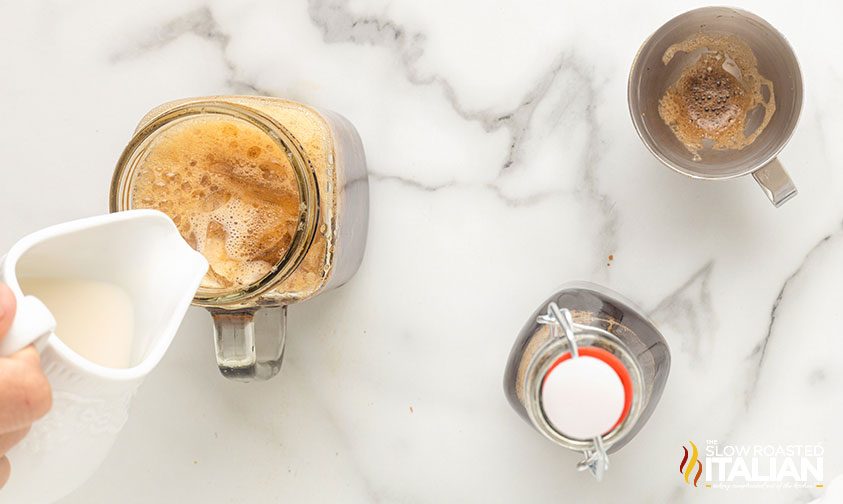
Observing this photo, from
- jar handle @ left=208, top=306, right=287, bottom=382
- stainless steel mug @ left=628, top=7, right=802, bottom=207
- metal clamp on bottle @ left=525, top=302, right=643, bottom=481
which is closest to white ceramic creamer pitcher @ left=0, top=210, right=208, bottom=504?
jar handle @ left=208, top=306, right=287, bottom=382

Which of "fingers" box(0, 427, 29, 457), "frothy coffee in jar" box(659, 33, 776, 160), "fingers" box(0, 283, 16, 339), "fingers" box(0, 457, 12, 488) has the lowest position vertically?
"fingers" box(0, 457, 12, 488)

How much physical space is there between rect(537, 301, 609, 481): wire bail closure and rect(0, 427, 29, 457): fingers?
0.40 metres

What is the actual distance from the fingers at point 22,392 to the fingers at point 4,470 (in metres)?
0.06

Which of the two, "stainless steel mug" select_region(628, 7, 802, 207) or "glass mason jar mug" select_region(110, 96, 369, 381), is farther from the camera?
"stainless steel mug" select_region(628, 7, 802, 207)

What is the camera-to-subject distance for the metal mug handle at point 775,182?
835 mm

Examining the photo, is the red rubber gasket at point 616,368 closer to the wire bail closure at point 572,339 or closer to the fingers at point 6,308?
the wire bail closure at point 572,339

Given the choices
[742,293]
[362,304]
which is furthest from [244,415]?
[742,293]

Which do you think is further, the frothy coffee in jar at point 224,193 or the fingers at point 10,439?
the frothy coffee in jar at point 224,193

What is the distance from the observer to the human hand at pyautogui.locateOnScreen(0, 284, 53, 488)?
495 millimetres

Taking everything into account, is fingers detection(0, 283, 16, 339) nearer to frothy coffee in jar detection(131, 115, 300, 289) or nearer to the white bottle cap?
frothy coffee in jar detection(131, 115, 300, 289)

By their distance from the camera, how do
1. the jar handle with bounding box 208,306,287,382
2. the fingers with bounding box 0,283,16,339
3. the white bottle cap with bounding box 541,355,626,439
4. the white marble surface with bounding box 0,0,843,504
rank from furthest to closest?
the white marble surface with bounding box 0,0,843,504
the jar handle with bounding box 208,306,287,382
the white bottle cap with bounding box 541,355,626,439
the fingers with bounding box 0,283,16,339

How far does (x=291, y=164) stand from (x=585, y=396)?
1.02 feet

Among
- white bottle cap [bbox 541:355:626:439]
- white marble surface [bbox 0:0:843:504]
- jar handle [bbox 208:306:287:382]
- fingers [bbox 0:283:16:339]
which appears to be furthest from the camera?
white marble surface [bbox 0:0:843:504]

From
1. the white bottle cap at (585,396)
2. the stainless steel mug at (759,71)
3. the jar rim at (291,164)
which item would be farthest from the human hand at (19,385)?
the stainless steel mug at (759,71)
